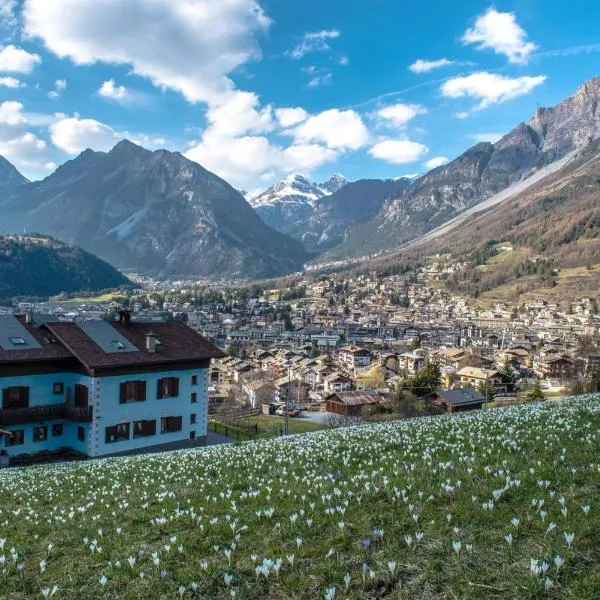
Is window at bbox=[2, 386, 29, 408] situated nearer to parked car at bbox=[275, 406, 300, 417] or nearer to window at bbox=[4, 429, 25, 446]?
window at bbox=[4, 429, 25, 446]

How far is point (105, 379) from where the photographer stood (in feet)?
126

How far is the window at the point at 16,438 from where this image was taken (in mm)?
35900

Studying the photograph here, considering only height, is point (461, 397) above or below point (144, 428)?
below

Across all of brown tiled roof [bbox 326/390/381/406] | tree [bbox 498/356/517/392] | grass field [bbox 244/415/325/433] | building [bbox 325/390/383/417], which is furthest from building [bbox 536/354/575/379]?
grass field [bbox 244/415/325/433]

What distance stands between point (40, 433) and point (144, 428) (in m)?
7.03

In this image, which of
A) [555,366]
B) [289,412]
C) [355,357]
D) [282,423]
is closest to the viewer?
[282,423]

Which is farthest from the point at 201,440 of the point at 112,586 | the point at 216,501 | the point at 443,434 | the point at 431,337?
the point at 431,337

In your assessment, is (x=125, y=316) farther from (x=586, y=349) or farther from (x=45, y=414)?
(x=586, y=349)

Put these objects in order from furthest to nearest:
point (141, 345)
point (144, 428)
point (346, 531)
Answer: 1. point (141, 345)
2. point (144, 428)
3. point (346, 531)

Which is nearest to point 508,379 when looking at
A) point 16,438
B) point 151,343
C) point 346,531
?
point 151,343

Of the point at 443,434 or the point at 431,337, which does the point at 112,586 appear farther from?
the point at 431,337

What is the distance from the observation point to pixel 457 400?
69250 mm

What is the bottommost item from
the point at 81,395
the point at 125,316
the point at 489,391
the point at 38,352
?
the point at 489,391

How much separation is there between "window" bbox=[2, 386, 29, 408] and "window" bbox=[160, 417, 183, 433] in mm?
9674
